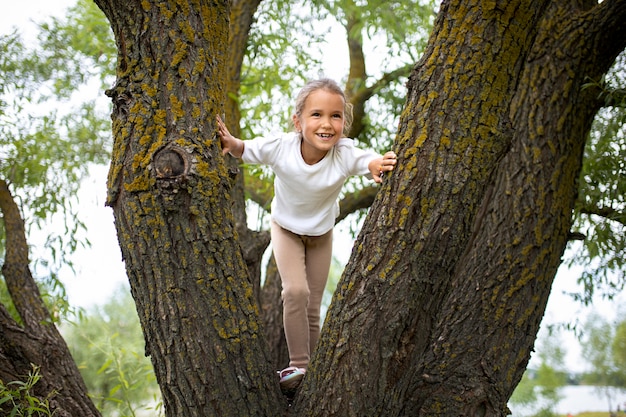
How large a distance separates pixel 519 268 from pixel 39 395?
2.16 metres

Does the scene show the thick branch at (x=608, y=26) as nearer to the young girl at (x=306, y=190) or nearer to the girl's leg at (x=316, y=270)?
the young girl at (x=306, y=190)

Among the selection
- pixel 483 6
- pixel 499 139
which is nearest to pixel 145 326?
pixel 499 139

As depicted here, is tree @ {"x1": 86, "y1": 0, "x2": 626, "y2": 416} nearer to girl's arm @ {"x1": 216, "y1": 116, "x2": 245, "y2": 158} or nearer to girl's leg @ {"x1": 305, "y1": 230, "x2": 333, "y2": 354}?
girl's arm @ {"x1": 216, "y1": 116, "x2": 245, "y2": 158}

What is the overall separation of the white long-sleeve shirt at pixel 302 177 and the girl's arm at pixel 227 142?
0.11 metres

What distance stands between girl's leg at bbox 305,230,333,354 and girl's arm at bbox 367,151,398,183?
59 cm

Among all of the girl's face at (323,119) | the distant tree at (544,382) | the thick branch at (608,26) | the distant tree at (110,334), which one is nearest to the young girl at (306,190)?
the girl's face at (323,119)

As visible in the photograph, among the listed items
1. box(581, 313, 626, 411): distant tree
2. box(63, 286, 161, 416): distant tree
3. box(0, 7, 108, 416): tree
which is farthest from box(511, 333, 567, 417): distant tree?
box(0, 7, 108, 416): tree

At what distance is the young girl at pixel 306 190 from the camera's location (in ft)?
9.68

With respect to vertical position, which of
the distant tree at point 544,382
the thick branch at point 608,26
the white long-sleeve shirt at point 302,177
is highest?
the thick branch at point 608,26

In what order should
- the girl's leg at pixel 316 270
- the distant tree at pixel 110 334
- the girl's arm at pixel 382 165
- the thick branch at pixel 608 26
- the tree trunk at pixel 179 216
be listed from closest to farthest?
the tree trunk at pixel 179 216
the girl's arm at pixel 382 165
the girl's leg at pixel 316 270
the thick branch at pixel 608 26
the distant tree at pixel 110 334

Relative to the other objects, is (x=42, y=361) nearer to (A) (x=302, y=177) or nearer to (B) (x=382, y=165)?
(A) (x=302, y=177)

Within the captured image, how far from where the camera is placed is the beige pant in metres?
3.01

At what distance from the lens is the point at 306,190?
3074 millimetres

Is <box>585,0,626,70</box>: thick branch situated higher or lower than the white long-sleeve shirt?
higher
